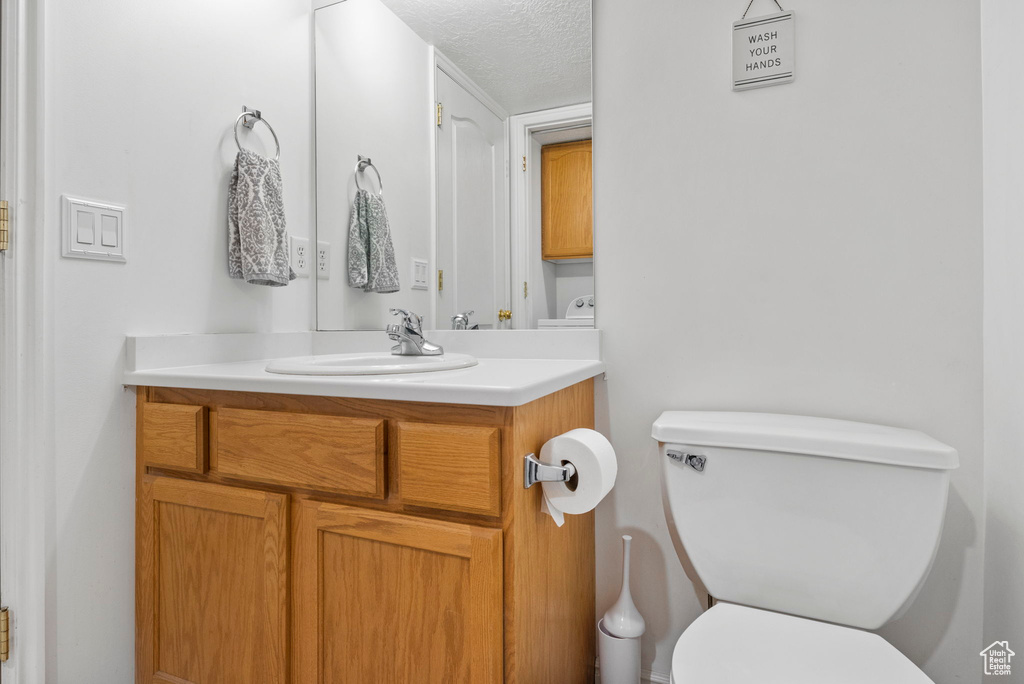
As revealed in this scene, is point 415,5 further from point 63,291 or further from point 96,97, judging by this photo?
point 63,291

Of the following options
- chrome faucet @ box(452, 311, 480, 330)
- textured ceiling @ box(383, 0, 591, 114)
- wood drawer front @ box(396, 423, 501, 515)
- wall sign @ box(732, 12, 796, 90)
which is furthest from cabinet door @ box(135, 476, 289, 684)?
wall sign @ box(732, 12, 796, 90)

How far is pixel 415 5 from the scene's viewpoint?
4.87 feet

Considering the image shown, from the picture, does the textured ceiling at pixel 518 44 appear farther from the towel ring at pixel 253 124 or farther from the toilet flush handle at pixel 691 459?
the toilet flush handle at pixel 691 459

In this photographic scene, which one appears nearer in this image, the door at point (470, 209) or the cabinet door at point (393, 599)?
the cabinet door at point (393, 599)

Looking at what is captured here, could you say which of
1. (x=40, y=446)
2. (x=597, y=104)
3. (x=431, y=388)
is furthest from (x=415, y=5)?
(x=40, y=446)

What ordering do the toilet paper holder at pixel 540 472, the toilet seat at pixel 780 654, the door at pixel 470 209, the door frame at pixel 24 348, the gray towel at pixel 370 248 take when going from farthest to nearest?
the gray towel at pixel 370 248
the door at pixel 470 209
the door frame at pixel 24 348
the toilet paper holder at pixel 540 472
the toilet seat at pixel 780 654

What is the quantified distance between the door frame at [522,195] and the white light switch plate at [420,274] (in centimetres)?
26

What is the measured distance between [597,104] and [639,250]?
376mm

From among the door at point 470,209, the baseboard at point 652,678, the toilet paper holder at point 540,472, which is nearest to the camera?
the toilet paper holder at point 540,472

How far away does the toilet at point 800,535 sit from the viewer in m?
0.82

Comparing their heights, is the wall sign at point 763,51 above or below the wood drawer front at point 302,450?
above
